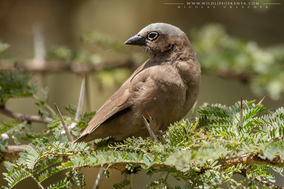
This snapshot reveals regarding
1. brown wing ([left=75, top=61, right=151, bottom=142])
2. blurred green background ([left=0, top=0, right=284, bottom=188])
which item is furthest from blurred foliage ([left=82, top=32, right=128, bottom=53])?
blurred green background ([left=0, top=0, right=284, bottom=188])

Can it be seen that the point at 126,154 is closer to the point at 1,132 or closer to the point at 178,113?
the point at 178,113

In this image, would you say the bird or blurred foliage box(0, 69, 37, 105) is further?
blurred foliage box(0, 69, 37, 105)

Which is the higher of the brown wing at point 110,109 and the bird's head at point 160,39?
the bird's head at point 160,39

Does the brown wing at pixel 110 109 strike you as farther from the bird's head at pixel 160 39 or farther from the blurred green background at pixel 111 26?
the blurred green background at pixel 111 26

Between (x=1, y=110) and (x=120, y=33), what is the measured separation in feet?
18.9

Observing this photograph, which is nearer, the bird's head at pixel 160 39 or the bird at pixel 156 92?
the bird at pixel 156 92

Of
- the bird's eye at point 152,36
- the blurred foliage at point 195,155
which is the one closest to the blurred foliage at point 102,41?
the bird's eye at point 152,36

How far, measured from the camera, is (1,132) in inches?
122

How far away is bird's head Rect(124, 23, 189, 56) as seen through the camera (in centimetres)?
342

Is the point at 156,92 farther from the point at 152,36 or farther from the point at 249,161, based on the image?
the point at 249,161

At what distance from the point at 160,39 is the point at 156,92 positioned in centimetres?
72

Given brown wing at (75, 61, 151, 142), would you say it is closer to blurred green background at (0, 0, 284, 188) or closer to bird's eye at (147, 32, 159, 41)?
bird's eye at (147, 32, 159, 41)

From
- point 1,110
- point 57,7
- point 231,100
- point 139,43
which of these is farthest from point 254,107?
point 57,7

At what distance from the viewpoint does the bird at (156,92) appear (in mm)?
3066
